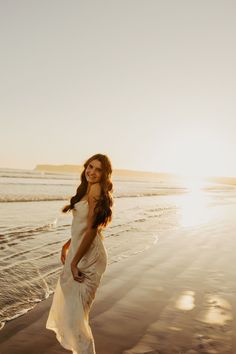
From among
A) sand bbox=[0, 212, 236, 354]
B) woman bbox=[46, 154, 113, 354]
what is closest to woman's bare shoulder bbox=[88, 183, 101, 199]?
woman bbox=[46, 154, 113, 354]

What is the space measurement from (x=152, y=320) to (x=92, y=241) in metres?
2.21

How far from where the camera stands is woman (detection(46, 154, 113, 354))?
3861mm

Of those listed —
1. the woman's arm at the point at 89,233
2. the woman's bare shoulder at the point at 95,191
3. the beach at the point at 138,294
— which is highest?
the woman's bare shoulder at the point at 95,191

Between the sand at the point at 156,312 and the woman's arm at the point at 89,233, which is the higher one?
the woman's arm at the point at 89,233

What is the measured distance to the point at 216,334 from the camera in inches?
199

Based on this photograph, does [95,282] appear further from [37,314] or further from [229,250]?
[229,250]

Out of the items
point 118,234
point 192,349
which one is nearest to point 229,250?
point 118,234

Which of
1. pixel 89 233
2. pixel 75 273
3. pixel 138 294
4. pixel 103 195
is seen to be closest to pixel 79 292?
pixel 75 273

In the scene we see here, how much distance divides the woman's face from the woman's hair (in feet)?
0.10

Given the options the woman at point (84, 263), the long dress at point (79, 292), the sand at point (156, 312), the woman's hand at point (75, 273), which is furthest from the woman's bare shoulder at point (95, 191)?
the sand at point (156, 312)

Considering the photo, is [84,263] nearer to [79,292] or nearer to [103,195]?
[79,292]

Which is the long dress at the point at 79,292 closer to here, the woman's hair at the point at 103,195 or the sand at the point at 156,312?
the woman's hair at the point at 103,195

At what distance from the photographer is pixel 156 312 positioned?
581 cm

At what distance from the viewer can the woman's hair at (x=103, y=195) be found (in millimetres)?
3805
